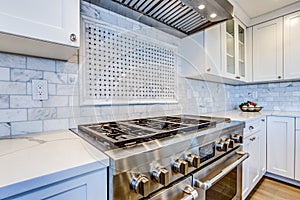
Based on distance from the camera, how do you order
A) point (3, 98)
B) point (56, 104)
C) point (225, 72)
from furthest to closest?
1. point (225, 72)
2. point (56, 104)
3. point (3, 98)

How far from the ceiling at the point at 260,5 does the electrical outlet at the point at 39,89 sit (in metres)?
2.13

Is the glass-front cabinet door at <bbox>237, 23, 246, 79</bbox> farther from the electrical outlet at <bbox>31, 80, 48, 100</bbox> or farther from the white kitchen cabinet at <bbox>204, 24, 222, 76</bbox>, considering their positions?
the electrical outlet at <bbox>31, 80, 48, 100</bbox>

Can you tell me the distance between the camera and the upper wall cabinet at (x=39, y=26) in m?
0.61

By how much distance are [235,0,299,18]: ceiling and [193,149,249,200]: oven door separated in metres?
1.73

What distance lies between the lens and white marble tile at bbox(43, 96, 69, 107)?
0.95m

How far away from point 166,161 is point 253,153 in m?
1.42

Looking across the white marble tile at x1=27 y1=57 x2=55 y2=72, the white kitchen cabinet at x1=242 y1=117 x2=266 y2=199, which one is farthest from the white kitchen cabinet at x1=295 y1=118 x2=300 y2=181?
the white marble tile at x1=27 y1=57 x2=55 y2=72

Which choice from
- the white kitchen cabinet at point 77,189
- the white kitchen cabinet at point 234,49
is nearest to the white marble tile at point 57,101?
the white kitchen cabinet at point 77,189

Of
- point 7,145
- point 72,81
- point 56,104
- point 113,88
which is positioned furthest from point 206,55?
point 7,145

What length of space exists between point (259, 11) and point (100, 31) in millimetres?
2135

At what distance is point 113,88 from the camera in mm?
1225

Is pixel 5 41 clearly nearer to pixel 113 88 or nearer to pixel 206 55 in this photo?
pixel 113 88

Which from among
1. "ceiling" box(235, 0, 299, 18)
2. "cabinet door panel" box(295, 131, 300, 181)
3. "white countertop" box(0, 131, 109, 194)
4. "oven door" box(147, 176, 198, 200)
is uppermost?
"ceiling" box(235, 0, 299, 18)

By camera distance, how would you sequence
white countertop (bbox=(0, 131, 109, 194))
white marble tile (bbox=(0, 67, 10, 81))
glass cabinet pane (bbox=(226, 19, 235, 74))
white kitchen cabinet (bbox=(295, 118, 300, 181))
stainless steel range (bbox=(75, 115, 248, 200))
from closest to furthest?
1. white countertop (bbox=(0, 131, 109, 194))
2. stainless steel range (bbox=(75, 115, 248, 200))
3. white marble tile (bbox=(0, 67, 10, 81))
4. white kitchen cabinet (bbox=(295, 118, 300, 181))
5. glass cabinet pane (bbox=(226, 19, 235, 74))
